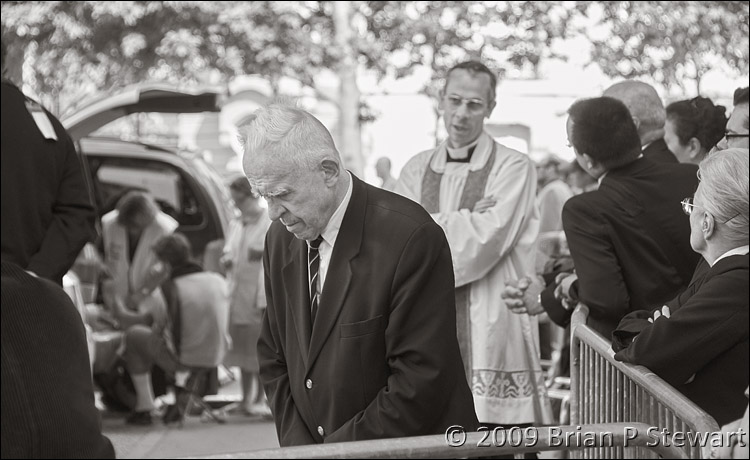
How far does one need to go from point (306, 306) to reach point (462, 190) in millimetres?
2068

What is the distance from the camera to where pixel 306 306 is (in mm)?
3309

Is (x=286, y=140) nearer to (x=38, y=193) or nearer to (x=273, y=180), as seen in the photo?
(x=273, y=180)

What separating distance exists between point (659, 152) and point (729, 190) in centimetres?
177

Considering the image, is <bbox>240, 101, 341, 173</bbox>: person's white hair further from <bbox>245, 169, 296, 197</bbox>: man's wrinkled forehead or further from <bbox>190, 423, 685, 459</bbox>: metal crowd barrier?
<bbox>190, 423, 685, 459</bbox>: metal crowd barrier

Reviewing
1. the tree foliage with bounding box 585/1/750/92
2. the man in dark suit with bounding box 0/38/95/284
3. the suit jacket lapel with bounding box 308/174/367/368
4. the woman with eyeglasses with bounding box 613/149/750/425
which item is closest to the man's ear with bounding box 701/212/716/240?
the woman with eyeglasses with bounding box 613/149/750/425

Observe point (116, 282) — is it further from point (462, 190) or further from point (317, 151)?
point (317, 151)

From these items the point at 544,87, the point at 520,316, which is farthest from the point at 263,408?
the point at 544,87

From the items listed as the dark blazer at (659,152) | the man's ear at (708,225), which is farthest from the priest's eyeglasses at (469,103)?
the man's ear at (708,225)

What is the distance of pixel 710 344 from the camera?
2998 mm

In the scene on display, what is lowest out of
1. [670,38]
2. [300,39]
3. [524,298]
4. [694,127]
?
[524,298]

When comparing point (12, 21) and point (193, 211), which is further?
point (12, 21)

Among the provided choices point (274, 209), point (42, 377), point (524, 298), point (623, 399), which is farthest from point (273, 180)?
point (524, 298)

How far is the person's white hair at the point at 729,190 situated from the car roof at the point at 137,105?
25.5 feet

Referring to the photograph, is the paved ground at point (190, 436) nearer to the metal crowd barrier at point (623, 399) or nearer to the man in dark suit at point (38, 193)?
the man in dark suit at point (38, 193)
